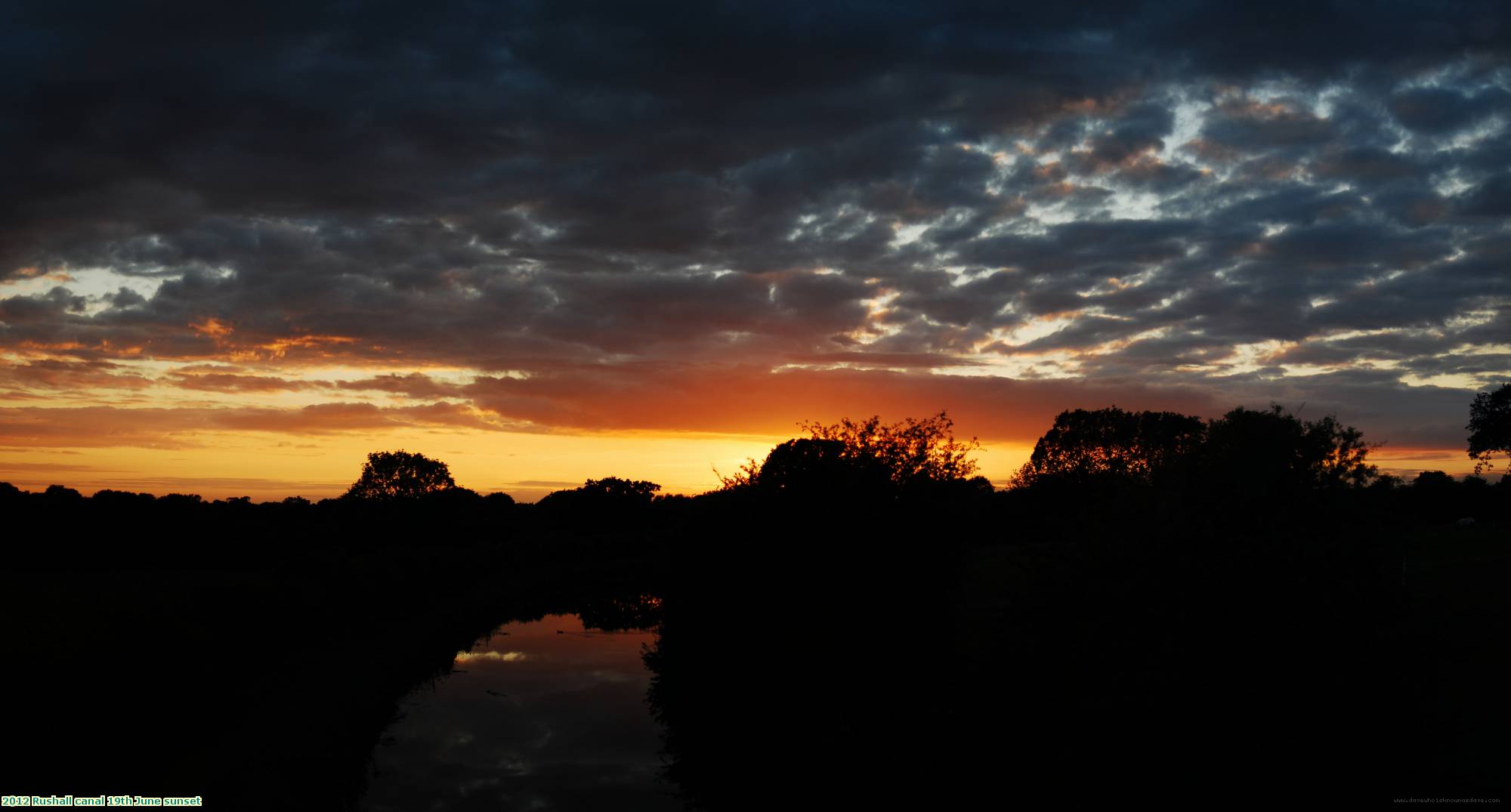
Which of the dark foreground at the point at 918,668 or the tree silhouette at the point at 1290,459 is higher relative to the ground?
the tree silhouette at the point at 1290,459

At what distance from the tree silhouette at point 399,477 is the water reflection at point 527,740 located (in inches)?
3400

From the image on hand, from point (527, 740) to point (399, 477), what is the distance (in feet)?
353

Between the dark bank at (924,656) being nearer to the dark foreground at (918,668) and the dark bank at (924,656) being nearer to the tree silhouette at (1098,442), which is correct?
the dark foreground at (918,668)

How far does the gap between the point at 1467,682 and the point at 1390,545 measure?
1161cm

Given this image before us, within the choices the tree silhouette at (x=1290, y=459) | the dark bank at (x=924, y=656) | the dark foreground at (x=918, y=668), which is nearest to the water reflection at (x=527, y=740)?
the dark bank at (x=924, y=656)

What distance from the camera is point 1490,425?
62062 millimetres

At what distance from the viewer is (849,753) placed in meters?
23.3

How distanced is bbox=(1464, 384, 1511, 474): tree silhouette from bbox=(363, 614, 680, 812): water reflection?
59.1 meters

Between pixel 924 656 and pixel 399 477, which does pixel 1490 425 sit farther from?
pixel 399 477

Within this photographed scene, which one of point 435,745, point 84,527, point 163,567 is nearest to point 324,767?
point 435,745

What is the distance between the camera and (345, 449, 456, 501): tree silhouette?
128m

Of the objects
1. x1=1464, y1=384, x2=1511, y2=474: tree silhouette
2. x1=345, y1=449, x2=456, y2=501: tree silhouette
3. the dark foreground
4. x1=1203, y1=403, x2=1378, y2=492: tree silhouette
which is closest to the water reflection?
A: the dark foreground

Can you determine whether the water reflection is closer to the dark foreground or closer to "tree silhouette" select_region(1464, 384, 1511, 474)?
the dark foreground

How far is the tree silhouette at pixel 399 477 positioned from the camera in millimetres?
128125
